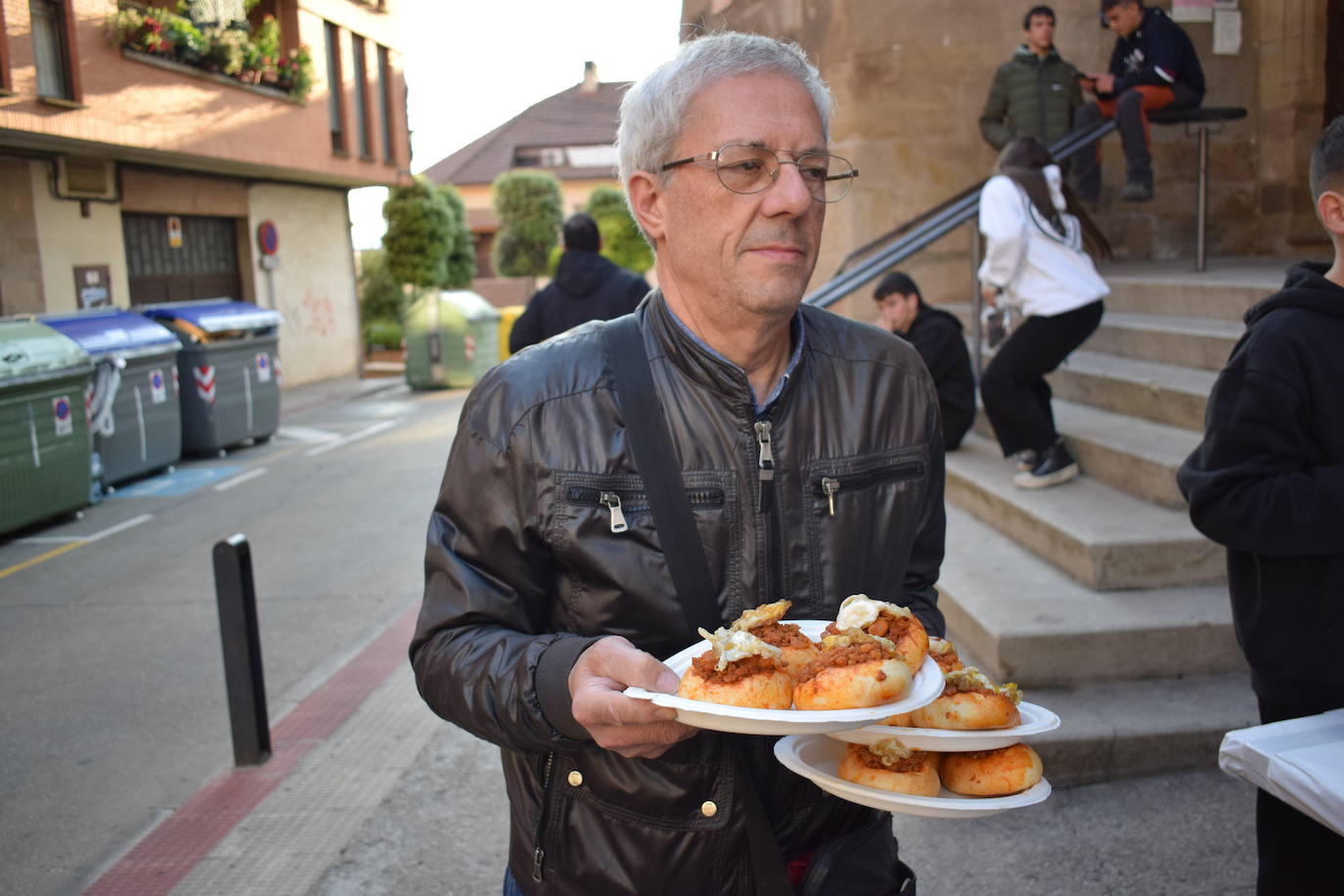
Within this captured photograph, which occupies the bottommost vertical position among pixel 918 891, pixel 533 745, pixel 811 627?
pixel 918 891

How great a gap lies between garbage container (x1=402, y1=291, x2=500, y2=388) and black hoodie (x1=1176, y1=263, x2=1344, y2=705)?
1801 centimetres

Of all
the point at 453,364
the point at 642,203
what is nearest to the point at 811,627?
the point at 642,203

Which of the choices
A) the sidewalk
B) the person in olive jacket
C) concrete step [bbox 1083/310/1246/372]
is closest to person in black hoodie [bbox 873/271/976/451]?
concrete step [bbox 1083/310/1246/372]

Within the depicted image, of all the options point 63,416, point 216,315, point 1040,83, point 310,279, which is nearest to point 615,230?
point 310,279

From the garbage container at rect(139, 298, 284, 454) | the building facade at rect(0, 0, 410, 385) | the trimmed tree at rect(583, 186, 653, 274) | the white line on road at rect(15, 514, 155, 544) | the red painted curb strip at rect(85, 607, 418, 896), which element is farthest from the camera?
the trimmed tree at rect(583, 186, 653, 274)

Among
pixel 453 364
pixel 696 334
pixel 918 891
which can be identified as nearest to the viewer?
pixel 696 334

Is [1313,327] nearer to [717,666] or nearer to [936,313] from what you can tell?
[717,666]

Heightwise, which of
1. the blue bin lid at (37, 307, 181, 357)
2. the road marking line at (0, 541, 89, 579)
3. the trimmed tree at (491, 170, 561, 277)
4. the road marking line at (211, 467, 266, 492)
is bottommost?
the road marking line at (0, 541, 89, 579)

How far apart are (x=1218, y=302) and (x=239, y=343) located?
10854mm

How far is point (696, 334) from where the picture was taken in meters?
2.04

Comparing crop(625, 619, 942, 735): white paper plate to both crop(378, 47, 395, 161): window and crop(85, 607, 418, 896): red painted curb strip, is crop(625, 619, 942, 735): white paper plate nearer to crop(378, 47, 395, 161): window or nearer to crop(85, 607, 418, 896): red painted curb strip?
crop(85, 607, 418, 896): red painted curb strip

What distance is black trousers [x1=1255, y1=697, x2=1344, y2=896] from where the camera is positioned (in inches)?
100.0

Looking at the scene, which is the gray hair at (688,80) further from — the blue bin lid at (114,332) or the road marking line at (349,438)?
the road marking line at (349,438)

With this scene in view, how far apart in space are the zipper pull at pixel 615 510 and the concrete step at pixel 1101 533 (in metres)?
3.54
